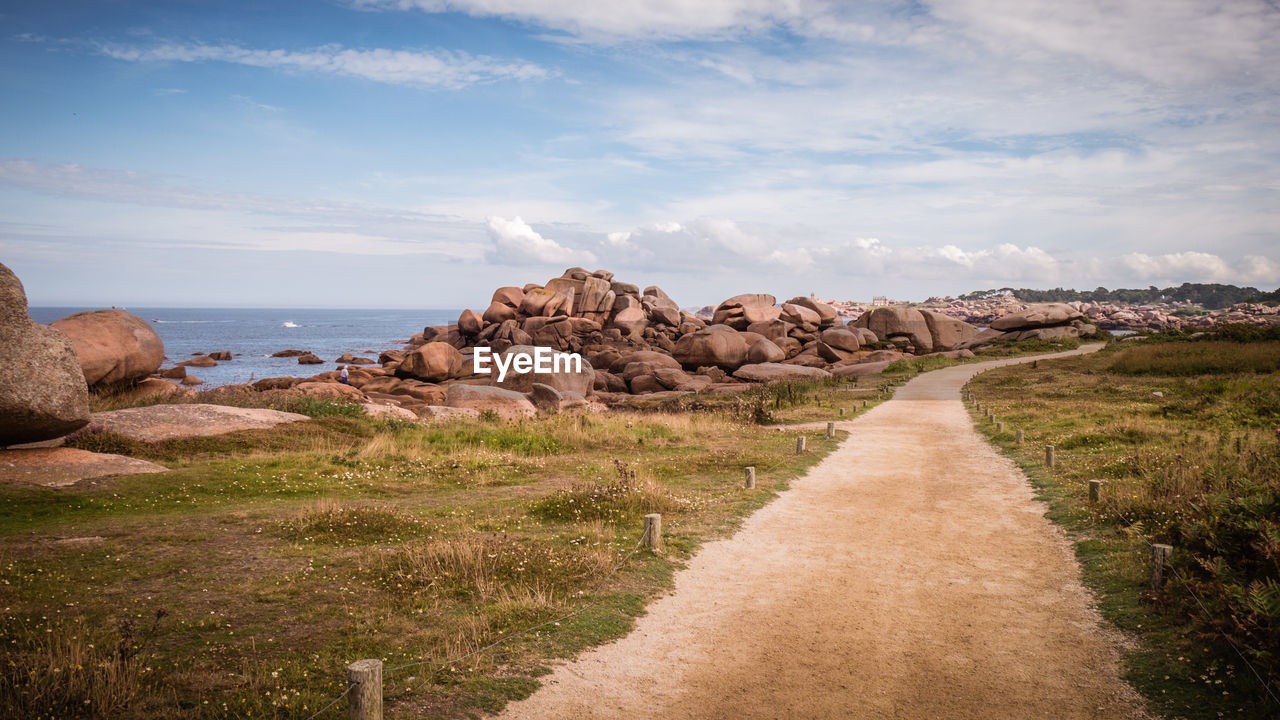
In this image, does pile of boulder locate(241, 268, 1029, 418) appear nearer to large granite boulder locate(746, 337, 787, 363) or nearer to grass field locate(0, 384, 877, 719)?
large granite boulder locate(746, 337, 787, 363)

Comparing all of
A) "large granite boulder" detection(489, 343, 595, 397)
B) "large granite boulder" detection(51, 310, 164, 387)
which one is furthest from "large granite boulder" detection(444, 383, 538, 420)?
"large granite boulder" detection(51, 310, 164, 387)

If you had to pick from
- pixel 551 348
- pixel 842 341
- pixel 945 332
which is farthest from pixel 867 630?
pixel 945 332

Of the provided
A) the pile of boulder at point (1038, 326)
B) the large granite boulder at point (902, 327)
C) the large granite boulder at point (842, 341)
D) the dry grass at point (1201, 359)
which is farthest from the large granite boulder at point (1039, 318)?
the dry grass at point (1201, 359)

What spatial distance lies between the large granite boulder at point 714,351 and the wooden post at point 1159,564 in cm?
5151

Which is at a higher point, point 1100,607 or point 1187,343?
point 1187,343

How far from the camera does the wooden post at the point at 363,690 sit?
17.8 feet

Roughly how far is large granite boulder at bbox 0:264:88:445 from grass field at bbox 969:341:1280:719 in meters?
17.7

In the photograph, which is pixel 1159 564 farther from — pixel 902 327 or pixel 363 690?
pixel 902 327

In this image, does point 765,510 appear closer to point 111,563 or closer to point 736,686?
point 736,686

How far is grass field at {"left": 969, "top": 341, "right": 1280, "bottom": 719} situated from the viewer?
696 cm

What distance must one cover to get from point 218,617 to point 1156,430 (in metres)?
23.1

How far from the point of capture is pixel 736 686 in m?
7.05

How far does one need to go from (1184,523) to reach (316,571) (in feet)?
38.9

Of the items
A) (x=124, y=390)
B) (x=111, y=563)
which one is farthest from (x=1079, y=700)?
(x=124, y=390)
